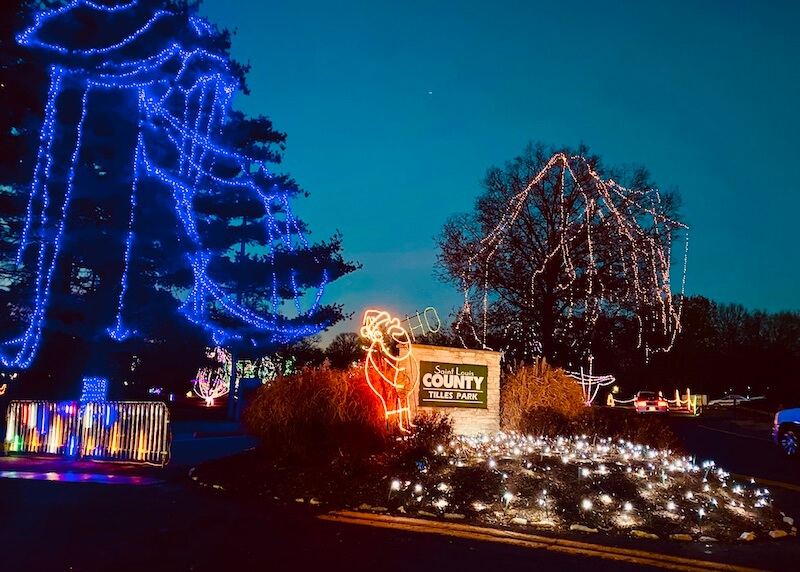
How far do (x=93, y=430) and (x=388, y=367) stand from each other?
6437mm

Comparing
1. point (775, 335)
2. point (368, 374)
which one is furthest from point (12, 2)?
point (775, 335)

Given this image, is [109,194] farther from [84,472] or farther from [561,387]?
[561,387]

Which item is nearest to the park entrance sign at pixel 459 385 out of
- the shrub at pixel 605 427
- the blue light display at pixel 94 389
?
the shrub at pixel 605 427

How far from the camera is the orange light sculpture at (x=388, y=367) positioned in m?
12.4

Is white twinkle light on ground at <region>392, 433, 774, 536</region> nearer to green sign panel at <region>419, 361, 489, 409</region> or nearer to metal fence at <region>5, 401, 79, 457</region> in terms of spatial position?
green sign panel at <region>419, 361, 489, 409</region>

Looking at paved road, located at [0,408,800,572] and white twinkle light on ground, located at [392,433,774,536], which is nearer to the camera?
paved road, located at [0,408,800,572]

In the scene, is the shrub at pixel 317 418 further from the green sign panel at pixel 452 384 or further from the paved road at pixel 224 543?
the green sign panel at pixel 452 384

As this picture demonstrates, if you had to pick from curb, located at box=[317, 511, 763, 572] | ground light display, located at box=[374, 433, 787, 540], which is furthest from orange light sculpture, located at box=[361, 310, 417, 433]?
curb, located at box=[317, 511, 763, 572]

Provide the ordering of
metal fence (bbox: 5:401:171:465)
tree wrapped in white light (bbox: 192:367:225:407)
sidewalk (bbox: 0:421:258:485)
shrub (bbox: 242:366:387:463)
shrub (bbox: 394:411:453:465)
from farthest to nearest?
1. tree wrapped in white light (bbox: 192:367:225:407)
2. metal fence (bbox: 5:401:171:465)
3. sidewalk (bbox: 0:421:258:485)
4. shrub (bbox: 242:366:387:463)
5. shrub (bbox: 394:411:453:465)

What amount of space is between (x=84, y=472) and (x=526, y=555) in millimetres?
9173

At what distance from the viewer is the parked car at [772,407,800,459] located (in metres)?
17.1

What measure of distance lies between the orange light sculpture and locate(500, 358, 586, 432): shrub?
11.1 feet

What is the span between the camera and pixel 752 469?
15352 millimetres

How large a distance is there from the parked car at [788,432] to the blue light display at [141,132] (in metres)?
15.7
